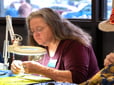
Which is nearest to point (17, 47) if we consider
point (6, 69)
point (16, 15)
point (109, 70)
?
point (6, 69)

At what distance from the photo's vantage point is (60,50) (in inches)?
80.6

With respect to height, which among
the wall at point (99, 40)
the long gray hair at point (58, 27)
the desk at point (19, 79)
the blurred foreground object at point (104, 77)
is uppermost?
the long gray hair at point (58, 27)

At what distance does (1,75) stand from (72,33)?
23.8 inches

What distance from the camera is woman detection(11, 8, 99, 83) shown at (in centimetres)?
192

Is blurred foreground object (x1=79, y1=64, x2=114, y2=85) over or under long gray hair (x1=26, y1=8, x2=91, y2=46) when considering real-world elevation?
under

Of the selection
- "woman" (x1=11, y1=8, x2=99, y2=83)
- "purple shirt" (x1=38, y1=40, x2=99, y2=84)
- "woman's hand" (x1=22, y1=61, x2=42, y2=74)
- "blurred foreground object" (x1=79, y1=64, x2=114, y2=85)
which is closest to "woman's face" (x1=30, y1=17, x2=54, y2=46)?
"woman" (x1=11, y1=8, x2=99, y2=83)

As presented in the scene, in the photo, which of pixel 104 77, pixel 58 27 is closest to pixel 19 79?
pixel 58 27

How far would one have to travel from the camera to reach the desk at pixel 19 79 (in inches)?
70.3

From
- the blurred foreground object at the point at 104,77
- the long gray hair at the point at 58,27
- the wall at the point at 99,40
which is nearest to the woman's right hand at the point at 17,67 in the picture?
the long gray hair at the point at 58,27

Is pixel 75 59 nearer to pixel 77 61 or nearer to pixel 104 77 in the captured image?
pixel 77 61

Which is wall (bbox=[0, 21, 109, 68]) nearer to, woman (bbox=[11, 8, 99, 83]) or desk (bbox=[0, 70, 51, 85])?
woman (bbox=[11, 8, 99, 83])

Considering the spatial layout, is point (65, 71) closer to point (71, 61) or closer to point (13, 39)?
point (71, 61)

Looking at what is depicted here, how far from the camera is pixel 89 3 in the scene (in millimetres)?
3455

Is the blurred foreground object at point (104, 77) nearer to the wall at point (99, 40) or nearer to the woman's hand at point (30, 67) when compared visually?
the woman's hand at point (30, 67)
